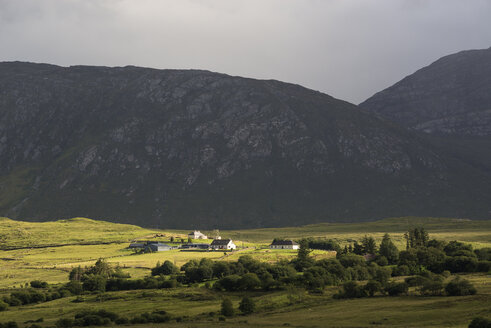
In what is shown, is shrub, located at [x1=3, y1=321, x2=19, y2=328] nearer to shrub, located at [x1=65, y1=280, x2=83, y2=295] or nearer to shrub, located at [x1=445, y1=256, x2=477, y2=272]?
shrub, located at [x1=65, y1=280, x2=83, y2=295]

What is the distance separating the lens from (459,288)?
94750 millimetres

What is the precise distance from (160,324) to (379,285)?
39189 mm

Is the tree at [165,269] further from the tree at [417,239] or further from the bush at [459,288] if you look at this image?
the bush at [459,288]

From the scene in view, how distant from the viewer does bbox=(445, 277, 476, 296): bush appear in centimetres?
9350

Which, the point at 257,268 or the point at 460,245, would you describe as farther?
the point at 460,245

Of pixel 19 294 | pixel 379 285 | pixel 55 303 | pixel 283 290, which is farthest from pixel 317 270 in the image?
pixel 19 294

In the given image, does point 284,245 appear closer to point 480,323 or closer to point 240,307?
point 240,307

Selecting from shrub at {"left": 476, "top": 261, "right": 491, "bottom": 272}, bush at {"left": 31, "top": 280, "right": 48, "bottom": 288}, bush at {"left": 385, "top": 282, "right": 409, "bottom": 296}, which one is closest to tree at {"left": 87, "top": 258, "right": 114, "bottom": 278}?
bush at {"left": 31, "top": 280, "right": 48, "bottom": 288}

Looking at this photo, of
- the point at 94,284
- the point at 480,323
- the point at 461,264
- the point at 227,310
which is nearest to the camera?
the point at 480,323

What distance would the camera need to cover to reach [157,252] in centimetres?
18875

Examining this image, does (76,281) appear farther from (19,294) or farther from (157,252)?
(157,252)

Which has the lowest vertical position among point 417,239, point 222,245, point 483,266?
point 483,266

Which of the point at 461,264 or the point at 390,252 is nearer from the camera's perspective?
the point at 461,264

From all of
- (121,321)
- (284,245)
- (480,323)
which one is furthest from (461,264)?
(284,245)
